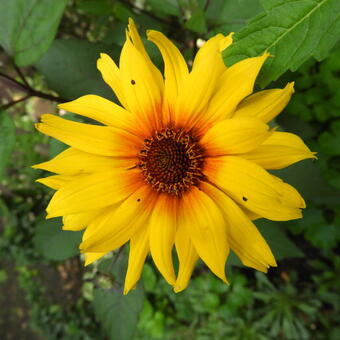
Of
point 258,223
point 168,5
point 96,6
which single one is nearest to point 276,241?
point 258,223

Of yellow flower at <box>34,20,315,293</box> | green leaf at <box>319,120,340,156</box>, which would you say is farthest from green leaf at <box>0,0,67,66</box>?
green leaf at <box>319,120,340,156</box>

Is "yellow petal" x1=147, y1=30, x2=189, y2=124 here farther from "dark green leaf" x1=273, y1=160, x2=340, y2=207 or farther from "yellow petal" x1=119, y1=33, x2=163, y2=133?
"dark green leaf" x1=273, y1=160, x2=340, y2=207

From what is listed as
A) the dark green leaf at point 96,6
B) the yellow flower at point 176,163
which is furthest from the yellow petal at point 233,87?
the dark green leaf at point 96,6

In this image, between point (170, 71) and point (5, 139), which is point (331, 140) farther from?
point (5, 139)

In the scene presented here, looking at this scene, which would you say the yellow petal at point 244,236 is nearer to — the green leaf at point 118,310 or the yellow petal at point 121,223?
the yellow petal at point 121,223

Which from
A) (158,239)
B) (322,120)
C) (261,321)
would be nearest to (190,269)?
(158,239)

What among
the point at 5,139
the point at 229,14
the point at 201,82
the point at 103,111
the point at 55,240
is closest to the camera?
the point at 201,82
